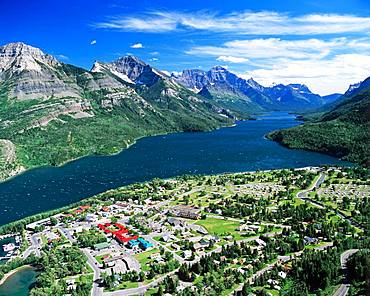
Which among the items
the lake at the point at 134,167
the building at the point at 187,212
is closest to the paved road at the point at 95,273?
the building at the point at 187,212

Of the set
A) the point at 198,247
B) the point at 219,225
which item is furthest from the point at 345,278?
the point at 219,225

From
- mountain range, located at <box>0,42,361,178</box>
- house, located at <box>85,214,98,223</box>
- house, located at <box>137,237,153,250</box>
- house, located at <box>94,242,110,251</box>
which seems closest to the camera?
house, located at <box>137,237,153,250</box>

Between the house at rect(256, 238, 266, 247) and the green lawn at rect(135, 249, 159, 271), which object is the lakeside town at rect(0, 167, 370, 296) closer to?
the green lawn at rect(135, 249, 159, 271)

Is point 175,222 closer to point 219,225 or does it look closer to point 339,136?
point 219,225

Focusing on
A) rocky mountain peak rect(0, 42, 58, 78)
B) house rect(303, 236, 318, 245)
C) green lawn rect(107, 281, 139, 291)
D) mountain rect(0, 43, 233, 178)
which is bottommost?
green lawn rect(107, 281, 139, 291)

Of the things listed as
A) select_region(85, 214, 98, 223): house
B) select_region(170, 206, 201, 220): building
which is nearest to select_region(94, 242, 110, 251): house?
select_region(85, 214, 98, 223): house

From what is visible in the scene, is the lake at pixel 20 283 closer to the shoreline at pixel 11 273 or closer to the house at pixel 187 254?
the shoreline at pixel 11 273

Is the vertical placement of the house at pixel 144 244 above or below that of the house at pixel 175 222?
below
